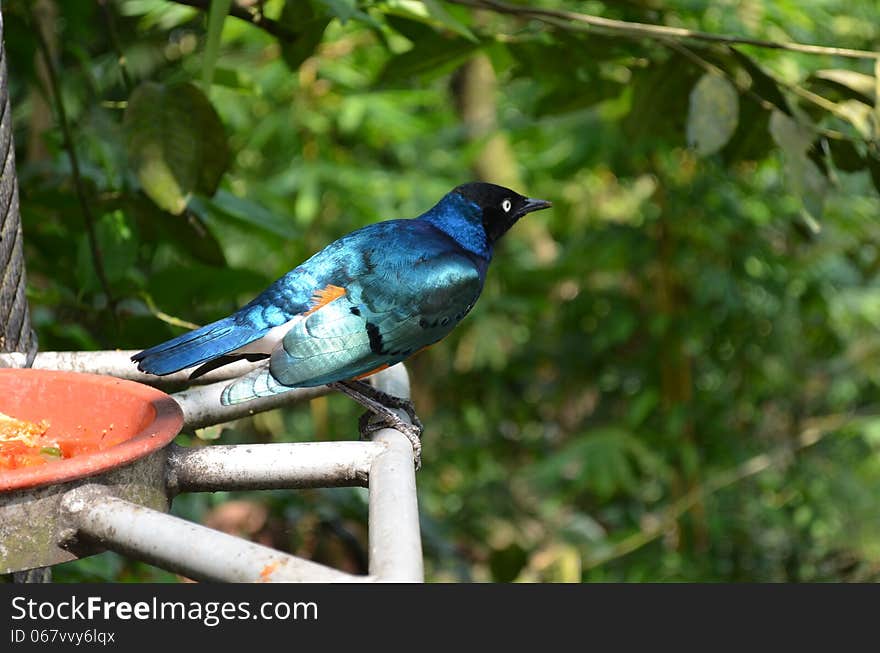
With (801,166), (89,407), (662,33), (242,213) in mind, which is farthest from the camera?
(242,213)

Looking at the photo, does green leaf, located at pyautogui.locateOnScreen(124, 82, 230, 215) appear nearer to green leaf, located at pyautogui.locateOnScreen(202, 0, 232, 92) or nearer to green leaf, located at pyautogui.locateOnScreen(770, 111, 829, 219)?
green leaf, located at pyautogui.locateOnScreen(202, 0, 232, 92)

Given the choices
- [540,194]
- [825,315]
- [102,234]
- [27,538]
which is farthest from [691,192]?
[27,538]

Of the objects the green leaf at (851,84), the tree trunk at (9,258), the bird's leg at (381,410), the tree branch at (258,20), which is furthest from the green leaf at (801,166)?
the tree trunk at (9,258)

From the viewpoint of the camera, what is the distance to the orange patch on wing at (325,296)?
75.0 inches

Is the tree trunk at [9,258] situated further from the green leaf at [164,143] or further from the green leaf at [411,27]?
the green leaf at [411,27]

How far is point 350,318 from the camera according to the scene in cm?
188

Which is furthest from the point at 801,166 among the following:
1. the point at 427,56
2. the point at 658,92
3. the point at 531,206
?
the point at 427,56

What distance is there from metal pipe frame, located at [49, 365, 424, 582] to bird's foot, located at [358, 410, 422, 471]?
0.19 meters

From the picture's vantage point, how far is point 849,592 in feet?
5.81

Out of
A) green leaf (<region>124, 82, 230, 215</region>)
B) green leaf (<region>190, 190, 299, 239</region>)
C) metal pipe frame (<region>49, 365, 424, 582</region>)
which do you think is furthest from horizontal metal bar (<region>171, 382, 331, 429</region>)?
green leaf (<region>190, 190, 299, 239</region>)

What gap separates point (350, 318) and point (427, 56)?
72cm

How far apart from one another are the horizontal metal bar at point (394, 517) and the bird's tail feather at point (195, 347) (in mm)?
335

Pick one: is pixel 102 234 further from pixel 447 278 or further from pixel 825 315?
pixel 825 315

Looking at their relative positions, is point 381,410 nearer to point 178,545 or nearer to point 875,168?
point 178,545
